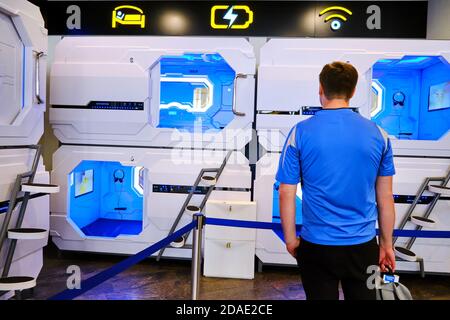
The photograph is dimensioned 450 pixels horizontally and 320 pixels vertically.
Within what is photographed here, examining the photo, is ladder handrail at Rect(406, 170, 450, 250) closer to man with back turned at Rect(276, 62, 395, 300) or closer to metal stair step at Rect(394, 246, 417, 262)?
metal stair step at Rect(394, 246, 417, 262)

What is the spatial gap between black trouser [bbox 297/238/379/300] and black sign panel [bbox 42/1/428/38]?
310 cm

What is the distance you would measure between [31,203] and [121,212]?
1.63 m

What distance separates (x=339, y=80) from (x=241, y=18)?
9.29ft

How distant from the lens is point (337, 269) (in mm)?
1495

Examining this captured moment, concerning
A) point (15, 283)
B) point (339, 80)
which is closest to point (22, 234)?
point (15, 283)

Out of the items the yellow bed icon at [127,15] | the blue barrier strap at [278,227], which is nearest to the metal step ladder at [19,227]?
the blue barrier strap at [278,227]

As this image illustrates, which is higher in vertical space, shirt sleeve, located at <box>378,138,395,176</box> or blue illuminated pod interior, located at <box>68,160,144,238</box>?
shirt sleeve, located at <box>378,138,395,176</box>

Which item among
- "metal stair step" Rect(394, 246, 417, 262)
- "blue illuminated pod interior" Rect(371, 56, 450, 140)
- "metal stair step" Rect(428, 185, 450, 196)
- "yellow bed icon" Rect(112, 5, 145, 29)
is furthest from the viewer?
"yellow bed icon" Rect(112, 5, 145, 29)

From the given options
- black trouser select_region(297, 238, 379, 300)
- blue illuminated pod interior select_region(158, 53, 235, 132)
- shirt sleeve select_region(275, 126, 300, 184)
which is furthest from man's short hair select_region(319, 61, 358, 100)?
blue illuminated pod interior select_region(158, 53, 235, 132)

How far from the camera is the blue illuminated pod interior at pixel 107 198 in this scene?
3957 mm

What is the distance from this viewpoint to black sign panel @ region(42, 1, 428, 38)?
13.2 feet

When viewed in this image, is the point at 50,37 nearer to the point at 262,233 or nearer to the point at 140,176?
the point at 140,176

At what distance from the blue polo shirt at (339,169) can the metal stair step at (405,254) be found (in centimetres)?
181
